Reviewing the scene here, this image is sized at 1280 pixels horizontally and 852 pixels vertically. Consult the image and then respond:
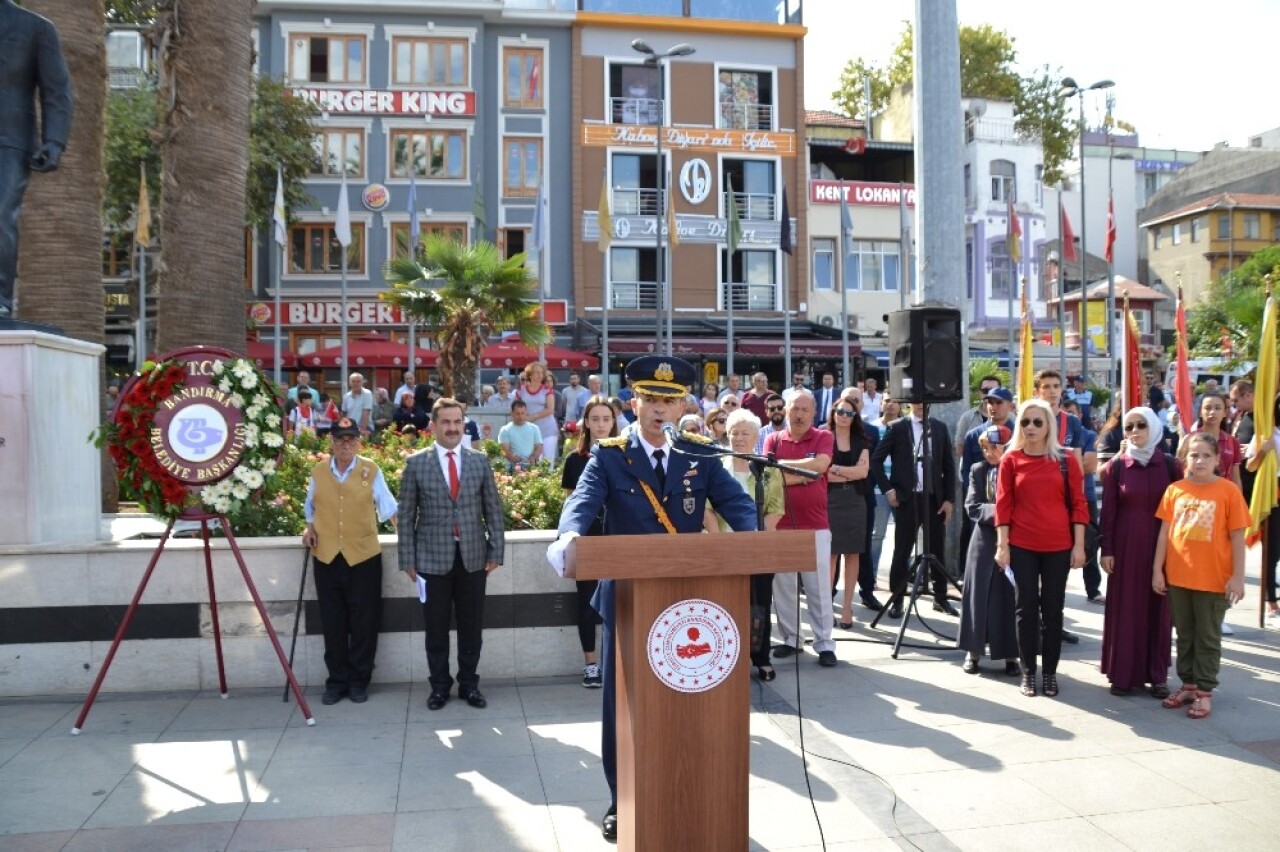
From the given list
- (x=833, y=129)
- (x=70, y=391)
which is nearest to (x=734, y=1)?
(x=833, y=129)

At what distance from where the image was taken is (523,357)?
28.3 metres

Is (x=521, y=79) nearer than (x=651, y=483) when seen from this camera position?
No

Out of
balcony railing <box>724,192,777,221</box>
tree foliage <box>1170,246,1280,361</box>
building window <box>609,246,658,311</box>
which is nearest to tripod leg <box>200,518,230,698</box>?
building window <box>609,246,658,311</box>

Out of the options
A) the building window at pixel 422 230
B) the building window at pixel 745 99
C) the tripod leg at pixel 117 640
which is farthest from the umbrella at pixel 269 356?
the tripod leg at pixel 117 640

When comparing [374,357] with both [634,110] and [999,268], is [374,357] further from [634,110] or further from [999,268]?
[999,268]

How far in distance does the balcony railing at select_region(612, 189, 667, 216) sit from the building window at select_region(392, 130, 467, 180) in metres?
5.12

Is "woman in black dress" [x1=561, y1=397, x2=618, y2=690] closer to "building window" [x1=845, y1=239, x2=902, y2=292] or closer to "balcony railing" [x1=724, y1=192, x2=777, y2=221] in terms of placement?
"balcony railing" [x1=724, y1=192, x2=777, y2=221]

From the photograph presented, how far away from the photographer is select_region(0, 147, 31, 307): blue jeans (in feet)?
24.0

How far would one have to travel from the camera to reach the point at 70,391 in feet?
24.4

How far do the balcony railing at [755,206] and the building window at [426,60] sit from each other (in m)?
9.87

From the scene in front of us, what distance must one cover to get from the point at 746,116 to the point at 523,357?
48.5ft

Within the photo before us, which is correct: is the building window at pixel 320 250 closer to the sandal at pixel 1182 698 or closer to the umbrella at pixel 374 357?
the umbrella at pixel 374 357

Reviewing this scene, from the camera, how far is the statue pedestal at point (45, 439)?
6.92 metres

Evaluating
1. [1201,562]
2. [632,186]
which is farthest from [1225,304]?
[1201,562]
